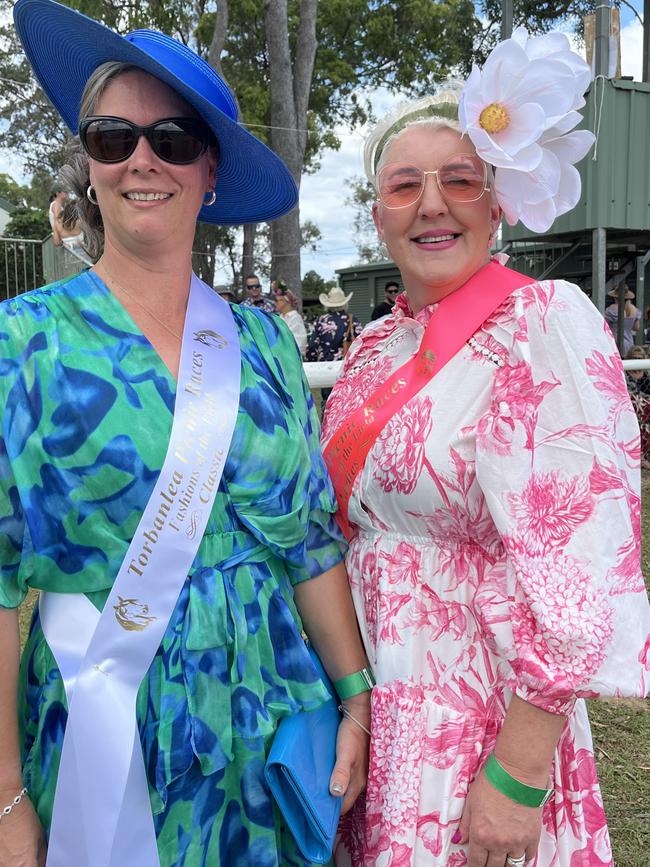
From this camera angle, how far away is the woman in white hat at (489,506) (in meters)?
1.43

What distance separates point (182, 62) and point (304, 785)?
1.42m

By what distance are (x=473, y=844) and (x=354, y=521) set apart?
70cm

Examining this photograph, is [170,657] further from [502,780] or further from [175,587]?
[502,780]

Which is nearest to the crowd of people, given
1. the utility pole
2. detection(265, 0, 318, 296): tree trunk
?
detection(265, 0, 318, 296): tree trunk

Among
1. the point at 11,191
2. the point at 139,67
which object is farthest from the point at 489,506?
the point at 11,191

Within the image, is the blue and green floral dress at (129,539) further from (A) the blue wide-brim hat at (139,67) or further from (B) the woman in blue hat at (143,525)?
(A) the blue wide-brim hat at (139,67)

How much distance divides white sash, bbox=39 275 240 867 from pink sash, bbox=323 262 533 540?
0.42 m

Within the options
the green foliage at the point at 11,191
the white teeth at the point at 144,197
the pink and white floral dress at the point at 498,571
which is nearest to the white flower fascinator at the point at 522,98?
the pink and white floral dress at the point at 498,571

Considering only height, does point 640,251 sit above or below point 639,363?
above

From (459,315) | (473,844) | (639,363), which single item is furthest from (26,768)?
(639,363)

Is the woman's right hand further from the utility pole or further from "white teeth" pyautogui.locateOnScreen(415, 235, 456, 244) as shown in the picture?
the utility pole

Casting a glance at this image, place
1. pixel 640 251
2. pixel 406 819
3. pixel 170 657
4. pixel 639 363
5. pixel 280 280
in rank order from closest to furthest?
1. pixel 170 657
2. pixel 406 819
3. pixel 639 363
4. pixel 640 251
5. pixel 280 280

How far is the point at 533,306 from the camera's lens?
1528mm

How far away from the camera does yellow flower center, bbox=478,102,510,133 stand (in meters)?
1.65
